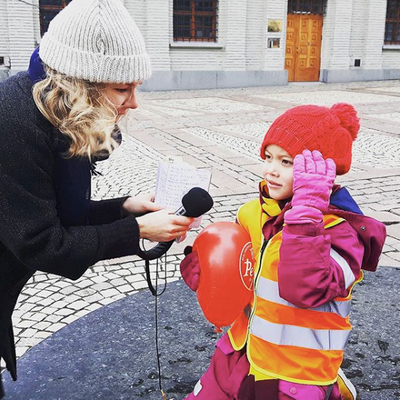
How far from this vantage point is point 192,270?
2121 millimetres

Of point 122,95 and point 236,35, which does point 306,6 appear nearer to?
point 236,35

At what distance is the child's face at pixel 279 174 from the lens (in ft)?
6.40

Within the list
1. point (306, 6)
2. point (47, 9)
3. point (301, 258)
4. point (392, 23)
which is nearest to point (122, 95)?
point (301, 258)

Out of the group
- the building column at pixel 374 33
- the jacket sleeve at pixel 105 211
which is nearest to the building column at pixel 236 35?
the building column at pixel 374 33

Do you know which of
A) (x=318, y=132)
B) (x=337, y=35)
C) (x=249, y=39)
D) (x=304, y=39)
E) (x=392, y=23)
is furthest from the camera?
(x=392, y=23)

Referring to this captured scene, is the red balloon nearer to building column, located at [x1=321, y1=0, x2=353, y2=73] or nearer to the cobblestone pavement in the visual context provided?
the cobblestone pavement

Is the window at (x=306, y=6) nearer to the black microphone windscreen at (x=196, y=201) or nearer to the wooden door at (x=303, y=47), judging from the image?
the wooden door at (x=303, y=47)

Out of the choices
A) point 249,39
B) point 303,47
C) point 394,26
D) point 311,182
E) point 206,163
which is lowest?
point 206,163

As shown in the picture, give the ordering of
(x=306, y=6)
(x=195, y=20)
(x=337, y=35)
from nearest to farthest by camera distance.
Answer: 1. (x=195, y=20)
2. (x=306, y=6)
3. (x=337, y=35)

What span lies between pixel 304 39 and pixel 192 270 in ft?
64.4

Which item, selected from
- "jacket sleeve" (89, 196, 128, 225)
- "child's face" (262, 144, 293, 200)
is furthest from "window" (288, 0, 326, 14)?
"child's face" (262, 144, 293, 200)

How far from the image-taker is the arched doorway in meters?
19.9

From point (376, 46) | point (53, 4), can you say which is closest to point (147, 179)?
point (53, 4)

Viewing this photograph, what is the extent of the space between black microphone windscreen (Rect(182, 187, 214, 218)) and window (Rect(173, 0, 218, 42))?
17272 mm
